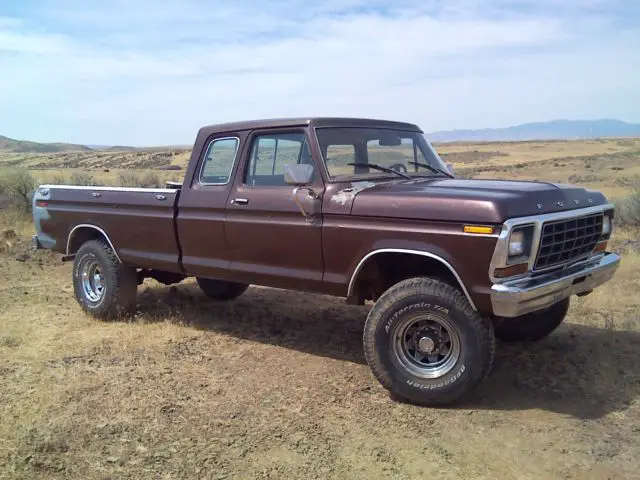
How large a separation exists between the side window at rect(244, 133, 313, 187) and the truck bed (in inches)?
36.5

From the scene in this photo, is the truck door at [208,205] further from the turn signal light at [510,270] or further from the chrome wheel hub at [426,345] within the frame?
the turn signal light at [510,270]

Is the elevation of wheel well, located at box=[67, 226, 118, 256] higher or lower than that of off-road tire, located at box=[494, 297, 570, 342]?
higher

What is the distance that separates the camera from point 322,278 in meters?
4.91

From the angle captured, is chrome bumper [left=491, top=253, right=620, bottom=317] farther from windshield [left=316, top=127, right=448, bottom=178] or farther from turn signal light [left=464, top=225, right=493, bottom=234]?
windshield [left=316, top=127, right=448, bottom=178]

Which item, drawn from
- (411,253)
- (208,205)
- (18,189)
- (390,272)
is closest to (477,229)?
(411,253)

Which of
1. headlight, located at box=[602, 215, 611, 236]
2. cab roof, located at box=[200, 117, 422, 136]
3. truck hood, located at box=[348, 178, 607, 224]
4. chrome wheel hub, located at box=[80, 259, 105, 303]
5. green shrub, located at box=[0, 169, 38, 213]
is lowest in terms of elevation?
chrome wheel hub, located at box=[80, 259, 105, 303]

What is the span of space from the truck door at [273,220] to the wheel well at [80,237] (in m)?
2.16

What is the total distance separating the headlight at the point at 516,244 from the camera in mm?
3972

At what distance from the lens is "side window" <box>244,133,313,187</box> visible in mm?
5254

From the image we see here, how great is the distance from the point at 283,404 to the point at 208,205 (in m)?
2.06

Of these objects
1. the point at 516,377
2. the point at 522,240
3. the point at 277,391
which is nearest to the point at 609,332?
the point at 516,377

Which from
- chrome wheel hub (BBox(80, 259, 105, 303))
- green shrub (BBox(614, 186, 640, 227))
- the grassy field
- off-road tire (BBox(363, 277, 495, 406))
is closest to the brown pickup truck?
off-road tire (BBox(363, 277, 495, 406))

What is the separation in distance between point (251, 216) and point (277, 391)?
1.51 meters

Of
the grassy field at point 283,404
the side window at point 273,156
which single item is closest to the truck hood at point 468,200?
the side window at point 273,156
